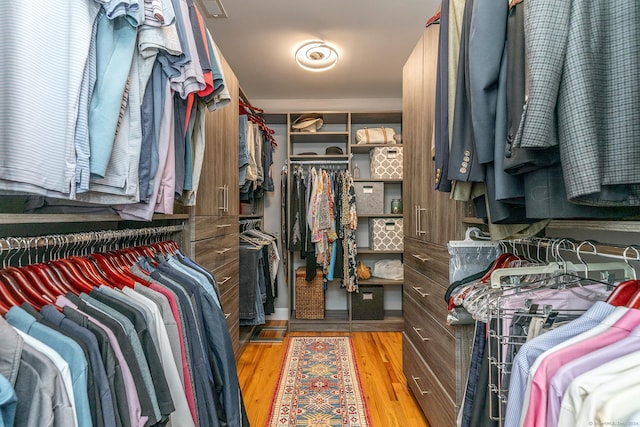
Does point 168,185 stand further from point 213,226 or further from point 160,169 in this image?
point 213,226

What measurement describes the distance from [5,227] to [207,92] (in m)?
0.81

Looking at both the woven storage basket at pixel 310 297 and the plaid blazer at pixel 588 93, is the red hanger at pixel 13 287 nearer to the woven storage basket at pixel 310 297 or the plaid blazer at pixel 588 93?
the plaid blazer at pixel 588 93

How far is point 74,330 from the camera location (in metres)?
0.78

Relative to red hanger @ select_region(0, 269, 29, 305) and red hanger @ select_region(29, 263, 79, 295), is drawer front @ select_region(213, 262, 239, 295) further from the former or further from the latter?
red hanger @ select_region(0, 269, 29, 305)

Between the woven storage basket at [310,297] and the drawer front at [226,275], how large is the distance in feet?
3.91

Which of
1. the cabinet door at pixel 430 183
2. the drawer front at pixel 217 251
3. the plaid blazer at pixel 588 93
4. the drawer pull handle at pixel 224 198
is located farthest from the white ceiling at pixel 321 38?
the plaid blazer at pixel 588 93

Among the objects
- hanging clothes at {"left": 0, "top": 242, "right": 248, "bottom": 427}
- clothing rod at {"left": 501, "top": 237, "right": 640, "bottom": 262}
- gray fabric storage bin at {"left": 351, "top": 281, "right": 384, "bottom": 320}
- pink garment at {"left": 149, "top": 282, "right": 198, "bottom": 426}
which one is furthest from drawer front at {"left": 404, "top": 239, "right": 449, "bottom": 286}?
gray fabric storage bin at {"left": 351, "top": 281, "right": 384, "bottom": 320}

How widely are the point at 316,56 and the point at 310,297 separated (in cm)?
221

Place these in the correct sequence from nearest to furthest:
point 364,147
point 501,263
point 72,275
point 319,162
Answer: point 72,275 → point 501,263 → point 364,147 → point 319,162

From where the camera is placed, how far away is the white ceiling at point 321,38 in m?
2.21

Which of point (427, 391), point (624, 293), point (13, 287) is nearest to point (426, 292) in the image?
point (427, 391)

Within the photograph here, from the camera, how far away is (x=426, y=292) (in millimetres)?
1907

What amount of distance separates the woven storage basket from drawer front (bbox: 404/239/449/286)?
4.52 ft

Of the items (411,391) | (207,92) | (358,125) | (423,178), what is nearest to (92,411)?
(207,92)
